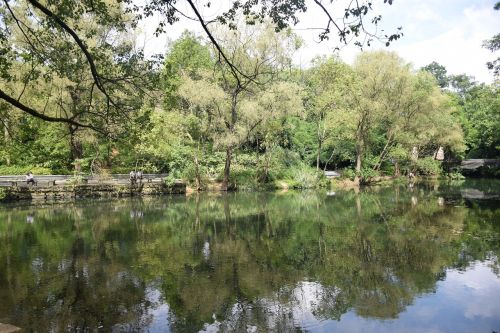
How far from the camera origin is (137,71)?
10.6 metres

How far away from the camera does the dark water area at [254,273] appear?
8211 mm

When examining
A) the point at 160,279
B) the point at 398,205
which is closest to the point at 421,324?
the point at 160,279

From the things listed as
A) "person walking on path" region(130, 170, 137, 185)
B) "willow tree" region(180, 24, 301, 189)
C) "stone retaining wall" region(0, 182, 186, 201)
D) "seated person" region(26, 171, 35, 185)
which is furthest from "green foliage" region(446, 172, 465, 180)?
"seated person" region(26, 171, 35, 185)

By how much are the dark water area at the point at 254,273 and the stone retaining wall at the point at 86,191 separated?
10424mm

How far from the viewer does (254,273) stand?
36.8 ft

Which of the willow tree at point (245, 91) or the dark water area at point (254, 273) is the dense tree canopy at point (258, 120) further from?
the dark water area at point (254, 273)

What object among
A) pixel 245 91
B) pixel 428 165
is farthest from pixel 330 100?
pixel 428 165

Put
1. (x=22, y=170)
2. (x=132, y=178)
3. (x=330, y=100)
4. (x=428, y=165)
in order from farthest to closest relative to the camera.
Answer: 1. (x=428, y=165)
2. (x=330, y=100)
3. (x=22, y=170)
4. (x=132, y=178)

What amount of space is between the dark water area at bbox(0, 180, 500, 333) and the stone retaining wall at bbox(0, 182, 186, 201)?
34.2 feet

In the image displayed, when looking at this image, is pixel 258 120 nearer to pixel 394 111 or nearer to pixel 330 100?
pixel 330 100

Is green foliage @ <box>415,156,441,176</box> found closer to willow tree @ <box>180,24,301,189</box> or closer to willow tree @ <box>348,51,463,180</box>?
willow tree @ <box>348,51,463,180</box>

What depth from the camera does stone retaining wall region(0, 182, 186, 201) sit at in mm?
29859

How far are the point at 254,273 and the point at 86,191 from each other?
24640 millimetres

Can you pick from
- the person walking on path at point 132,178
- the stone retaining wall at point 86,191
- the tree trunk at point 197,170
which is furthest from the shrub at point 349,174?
the person walking on path at point 132,178
